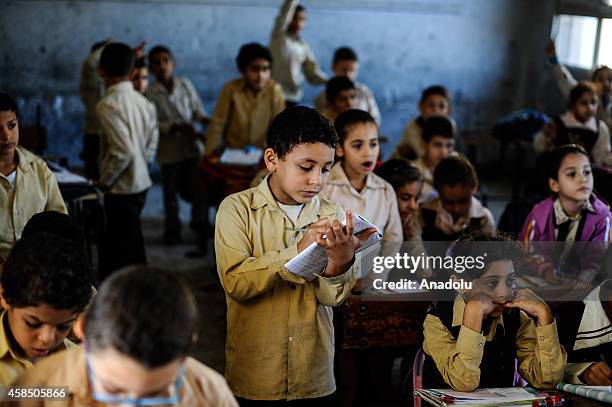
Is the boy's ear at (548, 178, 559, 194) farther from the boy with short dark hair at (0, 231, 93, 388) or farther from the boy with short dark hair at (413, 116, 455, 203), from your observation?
the boy with short dark hair at (0, 231, 93, 388)

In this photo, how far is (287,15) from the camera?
6.86 m

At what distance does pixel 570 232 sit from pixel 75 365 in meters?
2.57

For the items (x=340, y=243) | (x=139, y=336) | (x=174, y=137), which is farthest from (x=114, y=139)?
(x=139, y=336)

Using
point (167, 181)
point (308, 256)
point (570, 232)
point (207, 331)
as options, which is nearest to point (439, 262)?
point (570, 232)

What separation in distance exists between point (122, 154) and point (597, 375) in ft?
9.99

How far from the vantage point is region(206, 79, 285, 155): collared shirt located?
5.30m

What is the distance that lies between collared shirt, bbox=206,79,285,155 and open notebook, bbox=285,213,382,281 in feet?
10.9

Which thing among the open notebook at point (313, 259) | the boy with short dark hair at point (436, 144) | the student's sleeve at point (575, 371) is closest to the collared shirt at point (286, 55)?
the boy with short dark hair at point (436, 144)

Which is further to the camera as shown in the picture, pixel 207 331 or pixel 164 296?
pixel 207 331

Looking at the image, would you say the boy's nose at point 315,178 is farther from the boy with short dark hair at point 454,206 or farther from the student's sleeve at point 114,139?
the student's sleeve at point 114,139

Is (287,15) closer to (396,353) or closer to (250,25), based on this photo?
(250,25)

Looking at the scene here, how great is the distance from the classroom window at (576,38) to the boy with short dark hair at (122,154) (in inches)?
201

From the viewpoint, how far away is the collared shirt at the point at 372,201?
10.6 ft

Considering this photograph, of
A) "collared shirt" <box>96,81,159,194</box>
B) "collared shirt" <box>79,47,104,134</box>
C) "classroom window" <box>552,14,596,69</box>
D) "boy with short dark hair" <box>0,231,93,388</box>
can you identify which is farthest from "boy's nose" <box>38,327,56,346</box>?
"classroom window" <box>552,14,596,69</box>
